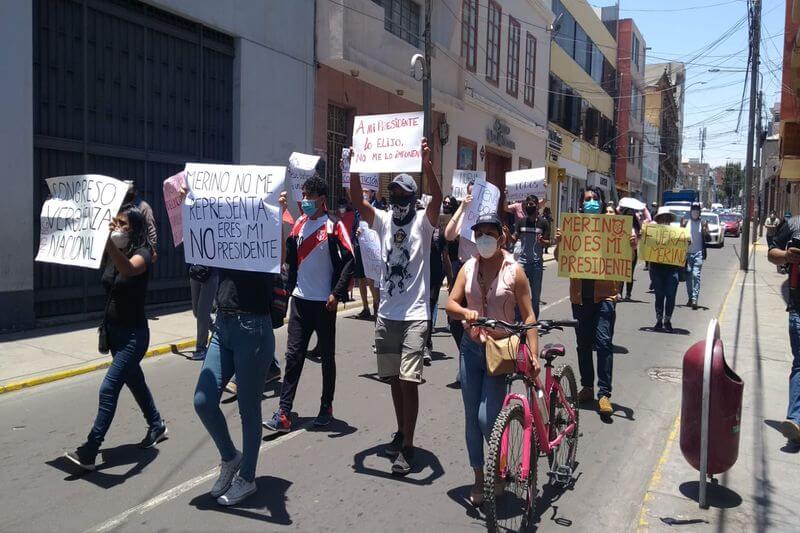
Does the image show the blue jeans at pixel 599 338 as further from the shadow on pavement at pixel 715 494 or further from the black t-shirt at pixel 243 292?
the black t-shirt at pixel 243 292

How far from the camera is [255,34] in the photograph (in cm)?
1371

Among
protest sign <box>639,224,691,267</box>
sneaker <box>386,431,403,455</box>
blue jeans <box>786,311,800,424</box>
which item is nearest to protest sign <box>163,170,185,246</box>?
sneaker <box>386,431,403,455</box>

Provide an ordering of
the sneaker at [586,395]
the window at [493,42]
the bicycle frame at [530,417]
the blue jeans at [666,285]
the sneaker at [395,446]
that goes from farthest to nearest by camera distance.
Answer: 1. the window at [493,42]
2. the blue jeans at [666,285]
3. the sneaker at [586,395]
4. the sneaker at [395,446]
5. the bicycle frame at [530,417]

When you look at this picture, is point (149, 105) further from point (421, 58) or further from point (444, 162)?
point (444, 162)

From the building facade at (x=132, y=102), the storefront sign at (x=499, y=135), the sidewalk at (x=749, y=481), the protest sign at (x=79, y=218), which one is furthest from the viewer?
the storefront sign at (x=499, y=135)

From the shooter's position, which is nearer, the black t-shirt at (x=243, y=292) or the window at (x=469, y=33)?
the black t-shirt at (x=243, y=292)

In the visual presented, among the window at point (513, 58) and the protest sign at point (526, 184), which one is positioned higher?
the window at point (513, 58)

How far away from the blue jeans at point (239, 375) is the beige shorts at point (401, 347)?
0.86 metres

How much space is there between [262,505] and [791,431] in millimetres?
4104

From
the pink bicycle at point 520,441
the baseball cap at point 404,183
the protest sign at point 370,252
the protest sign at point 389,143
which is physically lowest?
the pink bicycle at point 520,441

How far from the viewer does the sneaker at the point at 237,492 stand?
14.2ft

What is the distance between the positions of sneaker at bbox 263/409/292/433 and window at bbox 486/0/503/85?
22.5m

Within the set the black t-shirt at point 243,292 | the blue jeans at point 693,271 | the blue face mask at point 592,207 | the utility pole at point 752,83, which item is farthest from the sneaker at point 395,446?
the utility pole at point 752,83

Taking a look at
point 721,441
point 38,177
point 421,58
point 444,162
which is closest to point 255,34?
point 421,58
